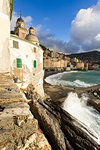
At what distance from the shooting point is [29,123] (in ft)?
4.64

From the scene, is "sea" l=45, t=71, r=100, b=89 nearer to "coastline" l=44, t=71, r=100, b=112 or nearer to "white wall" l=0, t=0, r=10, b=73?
"coastline" l=44, t=71, r=100, b=112

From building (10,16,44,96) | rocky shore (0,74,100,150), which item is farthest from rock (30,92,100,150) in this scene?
building (10,16,44,96)

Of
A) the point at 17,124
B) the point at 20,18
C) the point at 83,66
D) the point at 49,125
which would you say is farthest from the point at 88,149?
the point at 83,66

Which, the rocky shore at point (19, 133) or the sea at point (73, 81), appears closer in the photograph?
the rocky shore at point (19, 133)

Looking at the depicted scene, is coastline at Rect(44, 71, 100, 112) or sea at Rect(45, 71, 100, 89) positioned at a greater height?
coastline at Rect(44, 71, 100, 112)

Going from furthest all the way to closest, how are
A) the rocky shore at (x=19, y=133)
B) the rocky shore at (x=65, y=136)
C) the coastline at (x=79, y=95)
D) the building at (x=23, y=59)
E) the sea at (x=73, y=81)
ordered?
the sea at (x=73, y=81), the coastline at (x=79, y=95), the building at (x=23, y=59), the rocky shore at (x=65, y=136), the rocky shore at (x=19, y=133)

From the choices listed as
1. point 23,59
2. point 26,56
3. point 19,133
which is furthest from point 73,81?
point 19,133

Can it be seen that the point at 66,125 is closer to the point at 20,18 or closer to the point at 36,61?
the point at 36,61

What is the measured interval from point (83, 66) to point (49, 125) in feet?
464

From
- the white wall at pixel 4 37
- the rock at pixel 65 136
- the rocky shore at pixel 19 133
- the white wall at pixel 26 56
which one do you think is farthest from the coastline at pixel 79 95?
the rocky shore at pixel 19 133

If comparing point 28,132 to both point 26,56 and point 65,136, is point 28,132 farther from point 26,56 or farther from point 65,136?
point 26,56

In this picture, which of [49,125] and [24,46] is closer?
[49,125]

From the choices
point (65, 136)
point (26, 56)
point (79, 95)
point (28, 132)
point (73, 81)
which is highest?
point (26, 56)

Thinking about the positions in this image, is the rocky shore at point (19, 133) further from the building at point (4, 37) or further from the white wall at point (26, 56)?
the white wall at point (26, 56)
